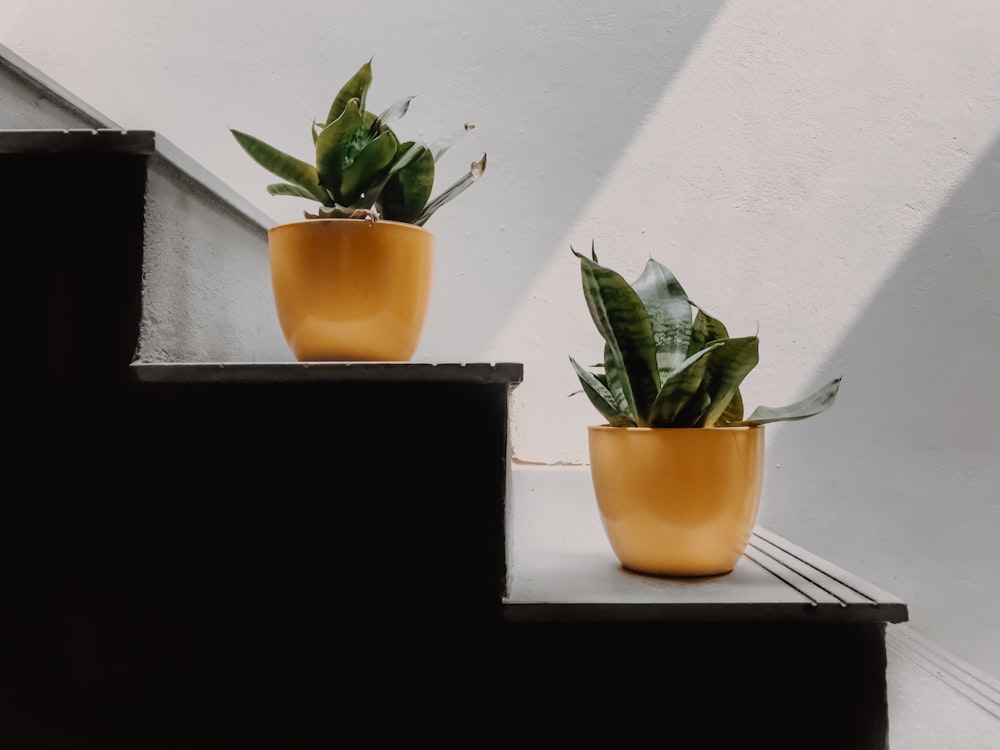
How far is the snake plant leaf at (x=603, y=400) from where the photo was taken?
54 cm

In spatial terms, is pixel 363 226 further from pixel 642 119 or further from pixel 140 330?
pixel 642 119

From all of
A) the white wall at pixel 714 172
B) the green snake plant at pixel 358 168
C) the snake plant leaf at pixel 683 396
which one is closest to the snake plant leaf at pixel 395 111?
the green snake plant at pixel 358 168

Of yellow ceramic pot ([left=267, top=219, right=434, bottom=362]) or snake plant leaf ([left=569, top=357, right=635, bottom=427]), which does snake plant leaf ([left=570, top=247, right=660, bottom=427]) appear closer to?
snake plant leaf ([left=569, top=357, right=635, bottom=427])

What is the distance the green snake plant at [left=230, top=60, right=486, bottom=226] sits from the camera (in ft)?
1.74

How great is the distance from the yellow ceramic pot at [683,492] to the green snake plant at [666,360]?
20mm

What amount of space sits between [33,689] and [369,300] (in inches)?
16.2

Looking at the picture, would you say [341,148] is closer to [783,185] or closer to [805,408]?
[805,408]

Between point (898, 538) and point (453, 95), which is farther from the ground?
point (453, 95)

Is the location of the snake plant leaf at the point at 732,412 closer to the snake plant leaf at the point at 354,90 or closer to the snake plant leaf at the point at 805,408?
the snake plant leaf at the point at 805,408

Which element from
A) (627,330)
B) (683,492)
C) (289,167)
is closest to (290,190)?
(289,167)

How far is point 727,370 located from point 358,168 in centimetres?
36

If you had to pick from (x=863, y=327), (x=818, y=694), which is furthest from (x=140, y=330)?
(x=863, y=327)

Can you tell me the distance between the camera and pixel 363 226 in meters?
0.53

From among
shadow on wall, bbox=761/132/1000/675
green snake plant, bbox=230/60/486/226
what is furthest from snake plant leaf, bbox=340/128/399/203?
shadow on wall, bbox=761/132/1000/675
